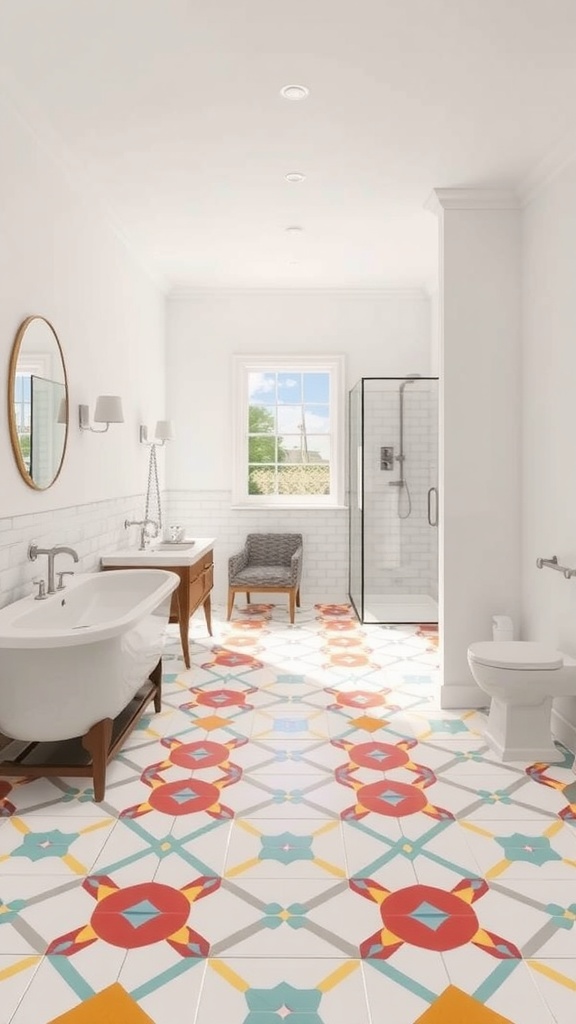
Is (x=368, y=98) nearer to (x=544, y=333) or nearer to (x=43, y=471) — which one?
(x=544, y=333)

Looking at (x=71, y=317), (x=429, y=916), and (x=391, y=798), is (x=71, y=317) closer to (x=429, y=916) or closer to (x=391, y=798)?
(x=391, y=798)

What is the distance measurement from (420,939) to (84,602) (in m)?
2.25

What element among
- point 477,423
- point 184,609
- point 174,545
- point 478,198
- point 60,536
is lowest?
point 184,609

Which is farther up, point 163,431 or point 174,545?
point 163,431

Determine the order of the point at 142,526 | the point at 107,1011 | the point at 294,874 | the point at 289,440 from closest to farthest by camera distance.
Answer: the point at 107,1011, the point at 294,874, the point at 142,526, the point at 289,440

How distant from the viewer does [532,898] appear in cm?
225

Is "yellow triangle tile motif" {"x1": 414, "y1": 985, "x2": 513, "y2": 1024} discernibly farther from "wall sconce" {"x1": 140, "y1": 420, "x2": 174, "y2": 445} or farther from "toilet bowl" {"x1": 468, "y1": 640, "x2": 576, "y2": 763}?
"wall sconce" {"x1": 140, "y1": 420, "x2": 174, "y2": 445}

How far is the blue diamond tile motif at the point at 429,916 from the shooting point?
211 centimetres

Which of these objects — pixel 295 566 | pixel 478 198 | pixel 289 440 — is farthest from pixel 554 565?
pixel 289 440

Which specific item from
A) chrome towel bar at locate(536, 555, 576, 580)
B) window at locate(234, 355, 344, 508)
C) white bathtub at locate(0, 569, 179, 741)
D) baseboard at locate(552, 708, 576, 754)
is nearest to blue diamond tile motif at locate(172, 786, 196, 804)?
white bathtub at locate(0, 569, 179, 741)

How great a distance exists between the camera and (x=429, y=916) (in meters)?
2.15

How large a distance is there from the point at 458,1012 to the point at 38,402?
3.02 m

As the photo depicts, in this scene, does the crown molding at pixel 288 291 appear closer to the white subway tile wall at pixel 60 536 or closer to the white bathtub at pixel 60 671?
the white subway tile wall at pixel 60 536

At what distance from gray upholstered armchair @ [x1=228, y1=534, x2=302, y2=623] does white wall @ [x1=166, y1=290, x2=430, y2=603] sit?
21cm
